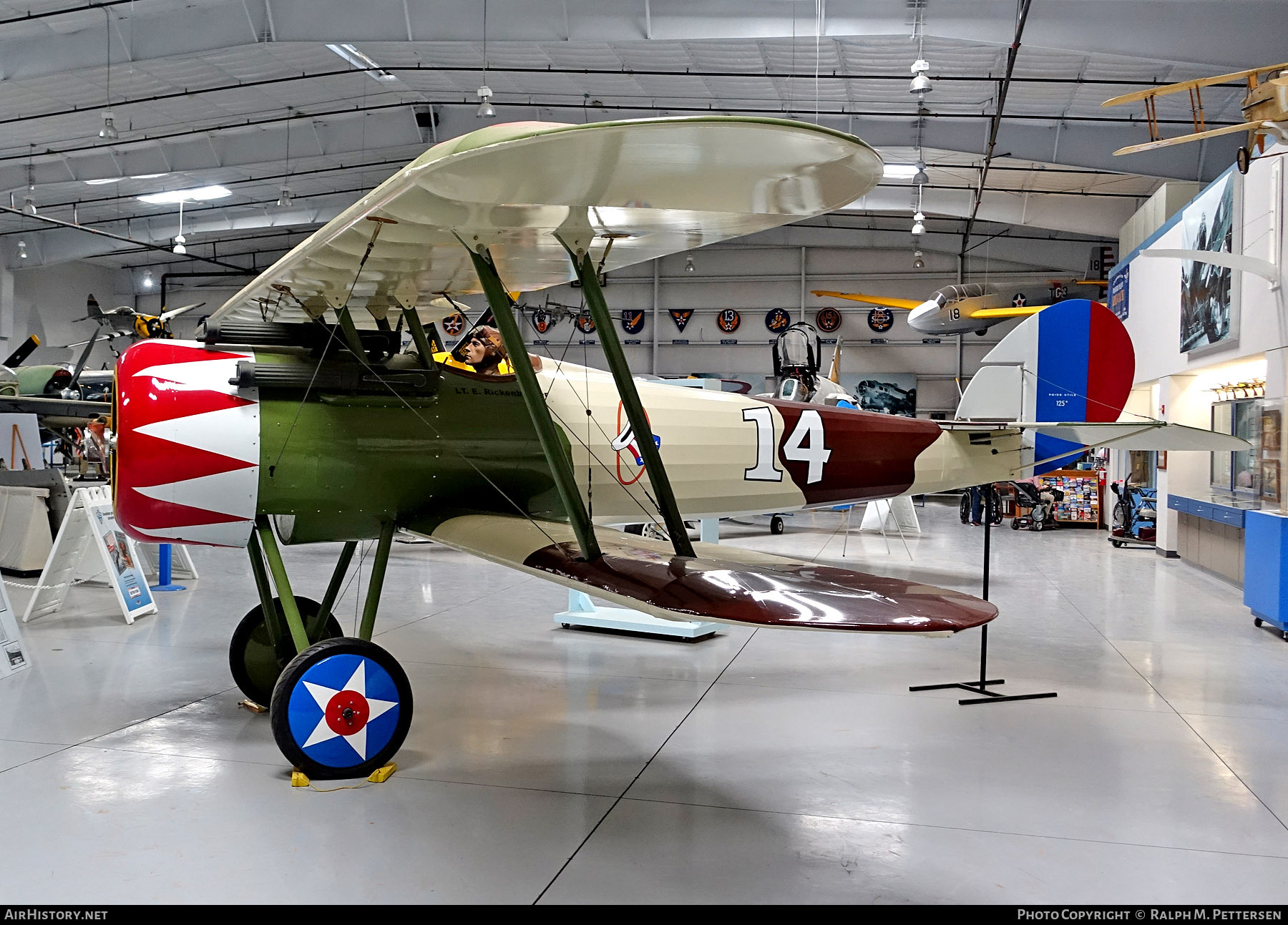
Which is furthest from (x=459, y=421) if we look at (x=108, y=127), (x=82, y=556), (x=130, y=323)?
(x=130, y=323)

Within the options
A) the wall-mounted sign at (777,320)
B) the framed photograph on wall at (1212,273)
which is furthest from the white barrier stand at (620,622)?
the wall-mounted sign at (777,320)

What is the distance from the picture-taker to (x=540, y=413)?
136 inches

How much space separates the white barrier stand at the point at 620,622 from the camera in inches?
261

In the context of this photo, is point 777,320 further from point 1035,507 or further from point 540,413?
point 540,413

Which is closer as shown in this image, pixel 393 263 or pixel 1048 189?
pixel 393 263

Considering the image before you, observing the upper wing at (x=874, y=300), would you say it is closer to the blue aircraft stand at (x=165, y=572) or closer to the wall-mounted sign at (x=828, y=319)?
the wall-mounted sign at (x=828, y=319)

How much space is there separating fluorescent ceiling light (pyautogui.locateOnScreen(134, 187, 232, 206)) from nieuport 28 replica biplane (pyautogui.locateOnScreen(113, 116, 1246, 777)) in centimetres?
1701

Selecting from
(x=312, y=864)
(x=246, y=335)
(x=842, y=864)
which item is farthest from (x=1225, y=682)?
(x=246, y=335)

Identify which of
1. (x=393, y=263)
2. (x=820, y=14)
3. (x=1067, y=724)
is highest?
(x=820, y=14)

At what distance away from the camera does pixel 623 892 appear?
9.21 feet

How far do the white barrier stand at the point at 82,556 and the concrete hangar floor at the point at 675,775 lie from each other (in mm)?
278

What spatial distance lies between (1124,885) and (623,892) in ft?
5.31

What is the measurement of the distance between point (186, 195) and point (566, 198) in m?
20.3

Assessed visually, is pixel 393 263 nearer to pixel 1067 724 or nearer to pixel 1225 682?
pixel 1067 724
